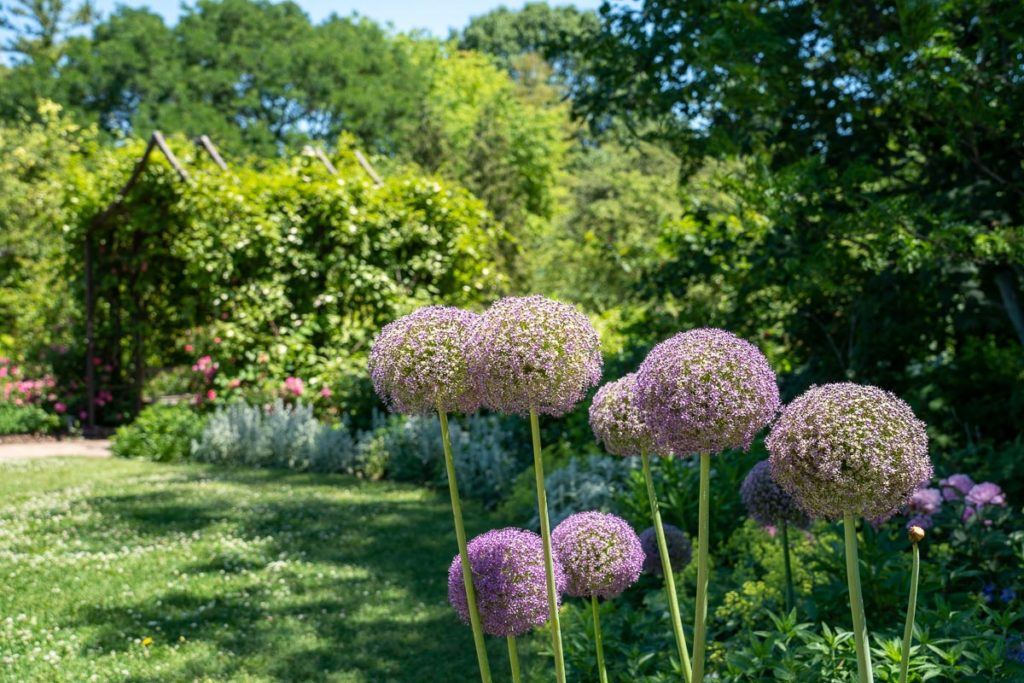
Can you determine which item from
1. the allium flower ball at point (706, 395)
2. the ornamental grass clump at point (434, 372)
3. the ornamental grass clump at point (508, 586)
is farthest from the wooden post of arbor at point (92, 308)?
the allium flower ball at point (706, 395)

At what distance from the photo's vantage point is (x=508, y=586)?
178 cm

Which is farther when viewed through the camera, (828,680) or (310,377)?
(310,377)

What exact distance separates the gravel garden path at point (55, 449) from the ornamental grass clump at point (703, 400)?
10.0 m

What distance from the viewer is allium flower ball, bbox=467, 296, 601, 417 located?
1.58m

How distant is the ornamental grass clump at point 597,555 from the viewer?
6.64 feet

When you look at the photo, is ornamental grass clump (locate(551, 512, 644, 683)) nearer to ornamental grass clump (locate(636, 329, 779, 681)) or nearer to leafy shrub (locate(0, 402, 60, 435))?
ornamental grass clump (locate(636, 329, 779, 681))

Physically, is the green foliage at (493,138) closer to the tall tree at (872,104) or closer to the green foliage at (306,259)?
the green foliage at (306,259)

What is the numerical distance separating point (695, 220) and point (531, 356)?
435cm

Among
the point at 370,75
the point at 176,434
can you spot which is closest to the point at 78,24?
the point at 370,75

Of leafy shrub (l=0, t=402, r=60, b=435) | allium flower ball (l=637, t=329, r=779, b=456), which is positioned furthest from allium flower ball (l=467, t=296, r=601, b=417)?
leafy shrub (l=0, t=402, r=60, b=435)

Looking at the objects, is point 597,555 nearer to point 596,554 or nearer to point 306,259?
point 596,554

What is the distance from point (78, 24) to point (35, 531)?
30208 millimetres

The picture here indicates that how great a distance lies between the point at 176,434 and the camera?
1015 cm

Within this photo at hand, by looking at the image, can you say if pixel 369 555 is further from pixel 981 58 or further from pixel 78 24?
pixel 78 24
